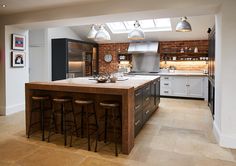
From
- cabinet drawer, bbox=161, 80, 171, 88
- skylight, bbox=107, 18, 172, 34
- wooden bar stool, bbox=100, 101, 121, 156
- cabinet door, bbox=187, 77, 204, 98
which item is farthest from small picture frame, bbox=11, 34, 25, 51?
cabinet door, bbox=187, 77, 204, 98

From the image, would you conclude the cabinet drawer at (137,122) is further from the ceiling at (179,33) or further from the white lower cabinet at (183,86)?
the white lower cabinet at (183,86)

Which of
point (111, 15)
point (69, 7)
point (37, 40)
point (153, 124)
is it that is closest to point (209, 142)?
point (153, 124)

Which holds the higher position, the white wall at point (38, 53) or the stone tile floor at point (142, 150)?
the white wall at point (38, 53)

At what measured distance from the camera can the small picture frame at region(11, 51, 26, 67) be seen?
5375 millimetres

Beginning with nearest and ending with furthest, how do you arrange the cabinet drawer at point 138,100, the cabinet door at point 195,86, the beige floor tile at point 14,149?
the beige floor tile at point 14,149, the cabinet drawer at point 138,100, the cabinet door at point 195,86

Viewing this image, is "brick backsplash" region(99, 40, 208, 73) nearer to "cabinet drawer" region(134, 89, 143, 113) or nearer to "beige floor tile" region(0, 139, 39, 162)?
"cabinet drawer" region(134, 89, 143, 113)

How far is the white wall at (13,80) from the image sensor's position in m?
5.29

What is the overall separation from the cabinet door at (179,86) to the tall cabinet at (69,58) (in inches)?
144

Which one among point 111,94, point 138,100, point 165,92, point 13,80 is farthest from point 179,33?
point 13,80

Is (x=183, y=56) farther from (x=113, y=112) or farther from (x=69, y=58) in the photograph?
(x=113, y=112)

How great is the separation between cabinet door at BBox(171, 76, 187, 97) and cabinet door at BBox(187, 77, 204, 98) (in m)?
0.17

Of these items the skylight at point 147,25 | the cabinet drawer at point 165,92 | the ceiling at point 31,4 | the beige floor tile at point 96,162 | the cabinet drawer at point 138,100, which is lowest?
the beige floor tile at point 96,162

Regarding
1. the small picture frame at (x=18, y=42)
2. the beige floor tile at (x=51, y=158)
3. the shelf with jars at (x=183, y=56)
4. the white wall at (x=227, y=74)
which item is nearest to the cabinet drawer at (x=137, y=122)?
the beige floor tile at (x=51, y=158)

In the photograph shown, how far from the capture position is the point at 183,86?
7578mm
